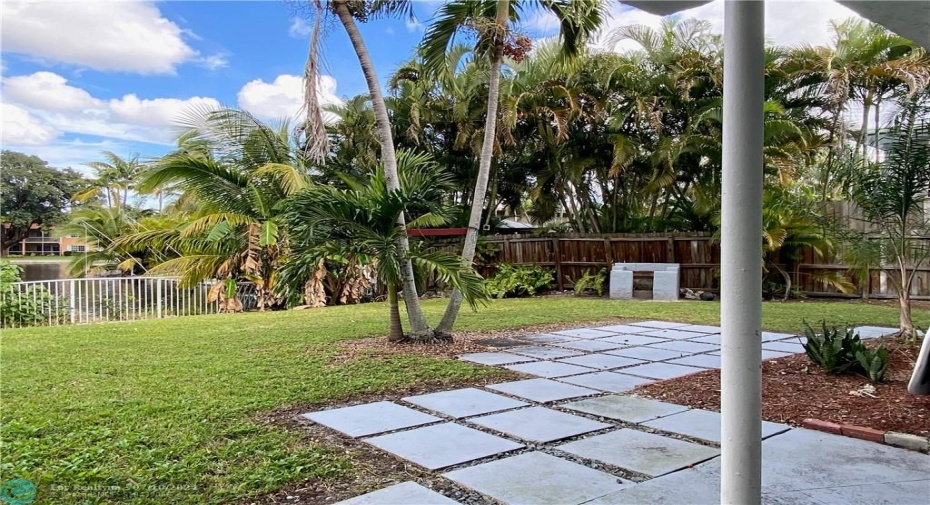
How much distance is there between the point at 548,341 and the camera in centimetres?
659

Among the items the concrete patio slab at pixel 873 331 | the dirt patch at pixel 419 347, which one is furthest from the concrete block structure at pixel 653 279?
the dirt patch at pixel 419 347

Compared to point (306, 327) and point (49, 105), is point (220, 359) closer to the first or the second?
point (306, 327)

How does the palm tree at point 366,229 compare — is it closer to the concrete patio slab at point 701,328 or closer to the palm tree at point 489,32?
the palm tree at point 489,32

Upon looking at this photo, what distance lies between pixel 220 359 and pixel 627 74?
9273 millimetres

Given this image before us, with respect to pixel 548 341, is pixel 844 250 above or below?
above

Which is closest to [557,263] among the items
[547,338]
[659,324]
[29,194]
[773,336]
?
[659,324]

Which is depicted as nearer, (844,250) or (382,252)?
(382,252)

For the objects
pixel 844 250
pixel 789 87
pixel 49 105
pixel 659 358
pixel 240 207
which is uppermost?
pixel 789 87

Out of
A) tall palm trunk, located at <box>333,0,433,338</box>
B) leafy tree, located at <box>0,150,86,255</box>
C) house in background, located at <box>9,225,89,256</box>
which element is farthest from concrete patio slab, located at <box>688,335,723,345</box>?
house in background, located at <box>9,225,89,256</box>

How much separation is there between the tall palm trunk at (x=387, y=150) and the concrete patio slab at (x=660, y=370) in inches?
86.9

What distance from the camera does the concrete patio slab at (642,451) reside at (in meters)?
2.71

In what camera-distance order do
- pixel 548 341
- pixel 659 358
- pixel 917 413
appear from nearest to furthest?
pixel 917 413 → pixel 659 358 → pixel 548 341

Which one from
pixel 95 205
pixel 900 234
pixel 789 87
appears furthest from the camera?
pixel 95 205

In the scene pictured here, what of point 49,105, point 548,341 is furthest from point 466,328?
point 49,105
